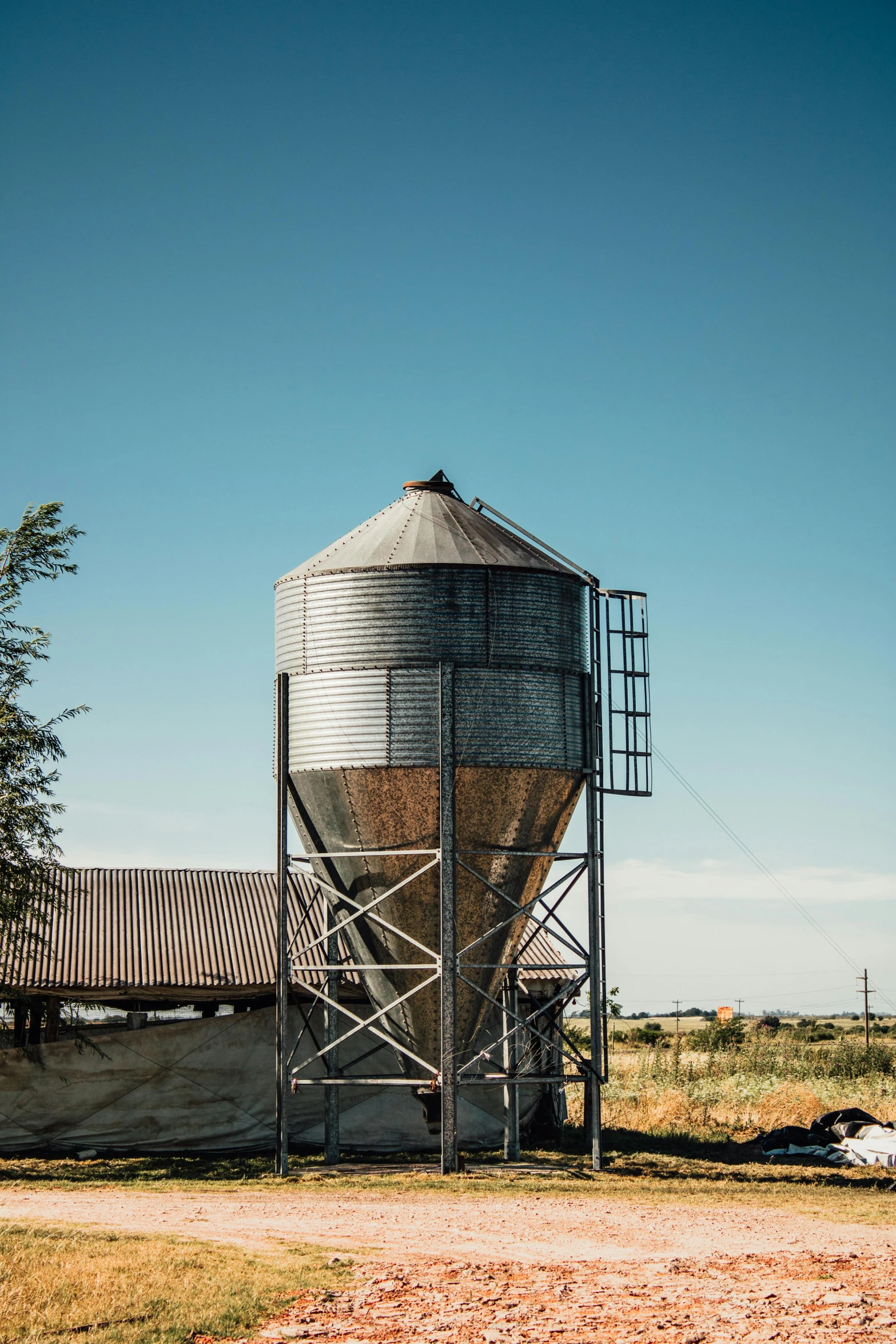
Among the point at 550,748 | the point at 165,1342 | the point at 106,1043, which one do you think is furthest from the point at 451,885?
the point at 165,1342

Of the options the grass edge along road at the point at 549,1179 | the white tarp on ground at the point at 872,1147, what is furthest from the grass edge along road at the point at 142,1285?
the white tarp on ground at the point at 872,1147

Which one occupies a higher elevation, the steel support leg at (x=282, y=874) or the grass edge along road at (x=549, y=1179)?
the steel support leg at (x=282, y=874)

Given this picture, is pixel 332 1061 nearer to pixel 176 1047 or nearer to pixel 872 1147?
pixel 176 1047

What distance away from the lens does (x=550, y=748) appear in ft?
66.3

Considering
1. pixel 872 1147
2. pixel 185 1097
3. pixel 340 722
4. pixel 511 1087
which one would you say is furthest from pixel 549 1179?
pixel 340 722

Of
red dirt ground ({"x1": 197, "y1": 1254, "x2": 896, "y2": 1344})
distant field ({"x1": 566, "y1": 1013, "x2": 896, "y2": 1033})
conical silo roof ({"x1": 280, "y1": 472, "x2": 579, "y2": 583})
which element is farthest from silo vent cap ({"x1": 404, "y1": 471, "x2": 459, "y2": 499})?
distant field ({"x1": 566, "y1": 1013, "x2": 896, "y2": 1033})

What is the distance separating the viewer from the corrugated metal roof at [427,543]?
67.0ft

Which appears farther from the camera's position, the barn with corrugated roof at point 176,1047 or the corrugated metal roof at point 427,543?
the barn with corrugated roof at point 176,1047

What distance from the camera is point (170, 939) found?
24.2m

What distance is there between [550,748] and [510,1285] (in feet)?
30.1

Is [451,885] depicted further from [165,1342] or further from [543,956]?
[165,1342]

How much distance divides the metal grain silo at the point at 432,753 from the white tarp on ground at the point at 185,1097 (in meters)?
3.00

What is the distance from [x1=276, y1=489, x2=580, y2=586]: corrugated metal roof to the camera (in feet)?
67.0

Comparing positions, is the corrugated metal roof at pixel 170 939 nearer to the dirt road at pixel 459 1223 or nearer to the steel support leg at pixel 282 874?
the steel support leg at pixel 282 874
